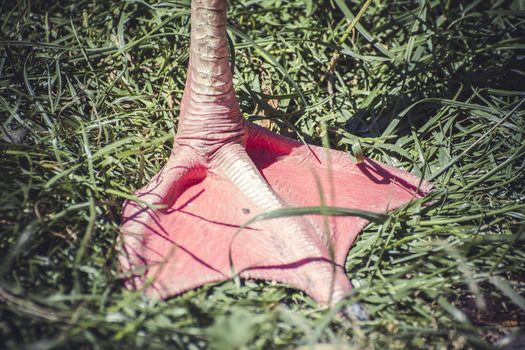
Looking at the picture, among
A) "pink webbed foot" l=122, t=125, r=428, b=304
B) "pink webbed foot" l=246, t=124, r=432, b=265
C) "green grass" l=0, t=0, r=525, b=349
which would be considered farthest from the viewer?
"pink webbed foot" l=246, t=124, r=432, b=265

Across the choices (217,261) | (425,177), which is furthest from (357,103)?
(217,261)

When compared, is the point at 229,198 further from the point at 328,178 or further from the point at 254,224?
the point at 328,178

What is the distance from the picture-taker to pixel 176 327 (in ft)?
4.31

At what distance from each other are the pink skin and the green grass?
65 mm

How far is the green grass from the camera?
1336 mm

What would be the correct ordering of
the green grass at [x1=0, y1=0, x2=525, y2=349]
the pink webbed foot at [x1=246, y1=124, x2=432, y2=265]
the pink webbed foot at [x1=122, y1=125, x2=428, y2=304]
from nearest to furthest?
1. the green grass at [x1=0, y1=0, x2=525, y2=349]
2. the pink webbed foot at [x1=122, y1=125, x2=428, y2=304]
3. the pink webbed foot at [x1=246, y1=124, x2=432, y2=265]

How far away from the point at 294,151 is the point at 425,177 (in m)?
0.52

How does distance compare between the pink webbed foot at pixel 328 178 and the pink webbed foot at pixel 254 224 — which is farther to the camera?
the pink webbed foot at pixel 328 178

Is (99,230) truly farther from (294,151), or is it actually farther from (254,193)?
(294,151)

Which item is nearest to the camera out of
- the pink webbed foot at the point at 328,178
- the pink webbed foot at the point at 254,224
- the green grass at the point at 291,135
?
the green grass at the point at 291,135

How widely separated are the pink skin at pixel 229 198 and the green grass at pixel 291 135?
0.21 feet

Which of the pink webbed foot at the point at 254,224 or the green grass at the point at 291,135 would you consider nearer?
the green grass at the point at 291,135

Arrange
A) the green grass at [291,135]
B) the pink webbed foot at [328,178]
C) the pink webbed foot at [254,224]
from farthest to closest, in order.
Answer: the pink webbed foot at [328,178] → the pink webbed foot at [254,224] → the green grass at [291,135]

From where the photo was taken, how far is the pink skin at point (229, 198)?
4.98ft
